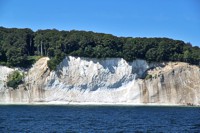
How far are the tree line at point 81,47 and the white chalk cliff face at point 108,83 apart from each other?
193cm

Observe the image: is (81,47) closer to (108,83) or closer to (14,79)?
(108,83)

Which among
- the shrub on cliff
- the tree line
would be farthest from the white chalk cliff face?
the tree line

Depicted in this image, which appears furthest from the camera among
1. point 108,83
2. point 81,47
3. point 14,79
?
point 108,83

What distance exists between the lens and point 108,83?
117 meters

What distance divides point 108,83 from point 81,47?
11.7 metres

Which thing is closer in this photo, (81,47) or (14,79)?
(14,79)

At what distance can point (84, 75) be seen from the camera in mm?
116062

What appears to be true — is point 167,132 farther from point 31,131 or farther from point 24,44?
point 24,44

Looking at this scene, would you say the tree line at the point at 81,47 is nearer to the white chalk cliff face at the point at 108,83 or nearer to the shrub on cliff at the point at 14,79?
the white chalk cliff face at the point at 108,83

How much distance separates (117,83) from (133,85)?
14.4 feet

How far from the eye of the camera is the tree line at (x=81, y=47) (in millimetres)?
115375

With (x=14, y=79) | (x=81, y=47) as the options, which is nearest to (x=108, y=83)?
(x=81, y=47)

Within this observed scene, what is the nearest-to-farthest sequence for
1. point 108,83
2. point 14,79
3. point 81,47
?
point 14,79, point 81,47, point 108,83

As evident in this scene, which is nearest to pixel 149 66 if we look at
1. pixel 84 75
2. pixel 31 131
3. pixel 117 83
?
pixel 117 83
